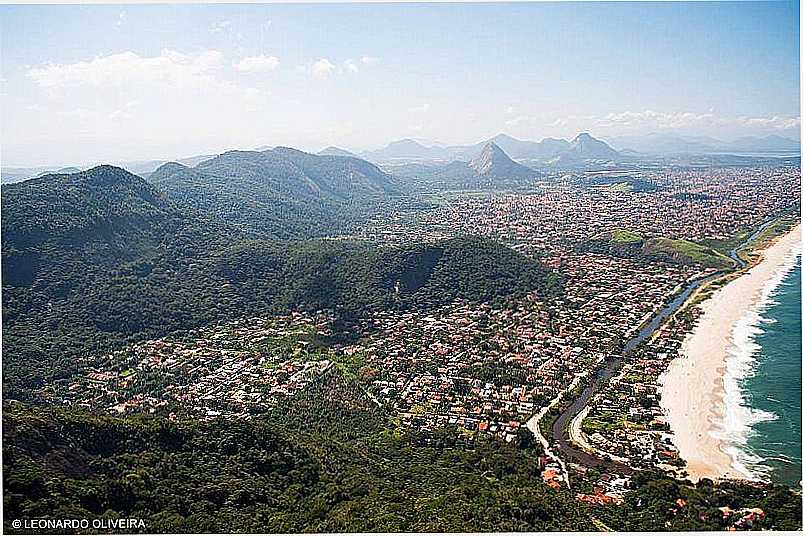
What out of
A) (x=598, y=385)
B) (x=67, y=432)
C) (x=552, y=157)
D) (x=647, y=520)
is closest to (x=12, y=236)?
(x=67, y=432)

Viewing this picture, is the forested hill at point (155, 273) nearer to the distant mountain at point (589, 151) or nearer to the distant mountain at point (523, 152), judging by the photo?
the distant mountain at point (523, 152)

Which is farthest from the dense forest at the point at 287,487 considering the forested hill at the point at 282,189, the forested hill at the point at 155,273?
the forested hill at the point at 282,189

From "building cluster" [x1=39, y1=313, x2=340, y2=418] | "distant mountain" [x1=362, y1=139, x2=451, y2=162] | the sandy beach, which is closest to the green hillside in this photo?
the sandy beach

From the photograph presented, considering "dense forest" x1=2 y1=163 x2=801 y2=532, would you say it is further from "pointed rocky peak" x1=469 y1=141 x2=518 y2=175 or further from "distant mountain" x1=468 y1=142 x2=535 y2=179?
"distant mountain" x1=468 y1=142 x2=535 y2=179

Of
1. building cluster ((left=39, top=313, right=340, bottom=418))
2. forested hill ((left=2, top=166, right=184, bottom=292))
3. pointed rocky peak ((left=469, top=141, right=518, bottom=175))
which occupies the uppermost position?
pointed rocky peak ((left=469, top=141, right=518, bottom=175))

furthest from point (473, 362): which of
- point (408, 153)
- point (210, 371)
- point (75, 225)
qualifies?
point (408, 153)

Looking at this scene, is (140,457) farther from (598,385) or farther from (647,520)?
(598,385)
